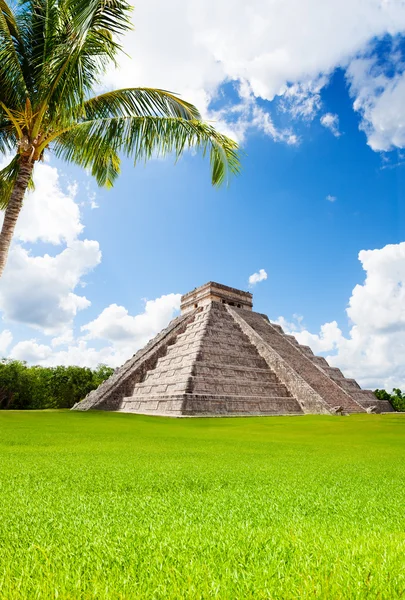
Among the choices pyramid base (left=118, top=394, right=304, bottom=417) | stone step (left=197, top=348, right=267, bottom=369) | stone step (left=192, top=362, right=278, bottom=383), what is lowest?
pyramid base (left=118, top=394, right=304, bottom=417)

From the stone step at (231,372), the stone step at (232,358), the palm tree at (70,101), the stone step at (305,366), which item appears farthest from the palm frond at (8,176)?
the stone step at (305,366)

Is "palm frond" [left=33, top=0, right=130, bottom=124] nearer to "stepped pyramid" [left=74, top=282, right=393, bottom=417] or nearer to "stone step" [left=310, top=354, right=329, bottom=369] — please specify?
"stepped pyramid" [left=74, top=282, right=393, bottom=417]

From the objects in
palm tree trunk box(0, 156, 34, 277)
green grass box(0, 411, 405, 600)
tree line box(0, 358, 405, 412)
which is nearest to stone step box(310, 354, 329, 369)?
tree line box(0, 358, 405, 412)

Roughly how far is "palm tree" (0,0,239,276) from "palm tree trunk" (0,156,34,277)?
24mm

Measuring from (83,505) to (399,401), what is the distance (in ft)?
136

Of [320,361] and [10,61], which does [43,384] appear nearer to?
[320,361]

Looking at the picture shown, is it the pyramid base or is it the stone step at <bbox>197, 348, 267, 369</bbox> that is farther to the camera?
the stone step at <bbox>197, 348, 267, 369</bbox>

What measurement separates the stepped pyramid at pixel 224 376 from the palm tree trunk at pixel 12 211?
13.0m

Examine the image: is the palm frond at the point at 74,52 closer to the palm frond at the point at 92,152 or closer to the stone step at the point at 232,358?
the palm frond at the point at 92,152

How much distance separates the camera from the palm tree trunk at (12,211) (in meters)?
9.86

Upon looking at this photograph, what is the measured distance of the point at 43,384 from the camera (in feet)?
153

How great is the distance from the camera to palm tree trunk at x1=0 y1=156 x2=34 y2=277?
32.3 feet

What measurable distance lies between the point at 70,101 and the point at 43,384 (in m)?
43.3

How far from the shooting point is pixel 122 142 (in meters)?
10.9
